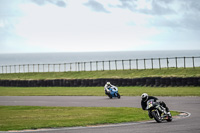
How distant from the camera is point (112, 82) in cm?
4659

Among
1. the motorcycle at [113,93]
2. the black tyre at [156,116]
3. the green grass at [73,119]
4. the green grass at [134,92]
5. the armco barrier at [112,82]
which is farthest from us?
the armco barrier at [112,82]

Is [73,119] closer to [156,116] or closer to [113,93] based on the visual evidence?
[156,116]

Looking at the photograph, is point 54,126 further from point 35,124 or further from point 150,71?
point 150,71

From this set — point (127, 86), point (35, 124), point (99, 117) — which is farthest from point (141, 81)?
point (35, 124)

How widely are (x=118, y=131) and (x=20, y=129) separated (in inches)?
155

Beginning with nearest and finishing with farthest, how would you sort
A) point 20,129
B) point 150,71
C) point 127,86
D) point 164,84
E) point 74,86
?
point 20,129, point 164,84, point 127,86, point 74,86, point 150,71

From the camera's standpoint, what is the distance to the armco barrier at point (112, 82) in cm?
4036

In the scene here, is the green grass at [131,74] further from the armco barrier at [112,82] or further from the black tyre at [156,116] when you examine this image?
the black tyre at [156,116]

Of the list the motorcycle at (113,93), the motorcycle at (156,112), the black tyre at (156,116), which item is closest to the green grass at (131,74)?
the motorcycle at (113,93)

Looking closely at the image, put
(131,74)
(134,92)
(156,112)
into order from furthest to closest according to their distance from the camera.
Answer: (131,74) → (134,92) → (156,112)

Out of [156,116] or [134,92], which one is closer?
[156,116]

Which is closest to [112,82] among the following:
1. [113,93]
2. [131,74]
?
[131,74]

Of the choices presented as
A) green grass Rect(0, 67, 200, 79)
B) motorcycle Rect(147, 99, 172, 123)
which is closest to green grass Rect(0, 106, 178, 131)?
motorcycle Rect(147, 99, 172, 123)

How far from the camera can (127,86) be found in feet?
149
